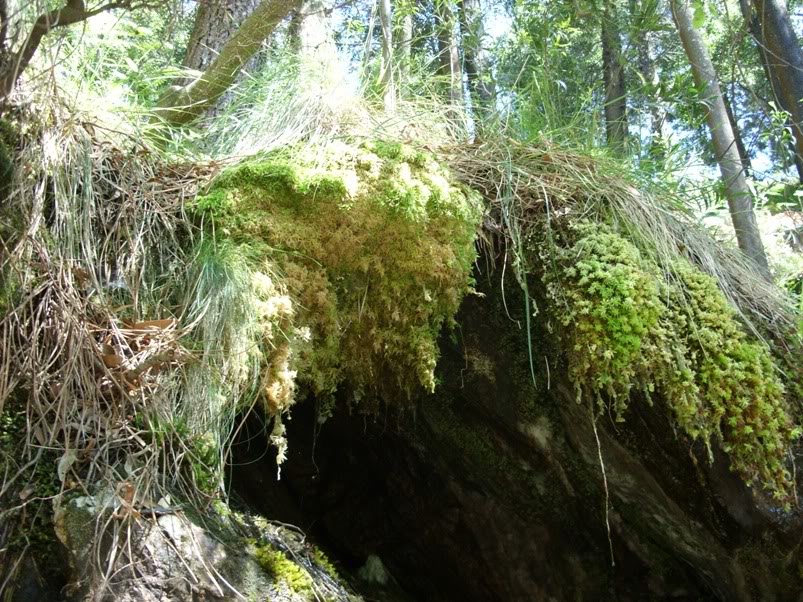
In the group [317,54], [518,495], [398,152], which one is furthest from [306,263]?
[518,495]

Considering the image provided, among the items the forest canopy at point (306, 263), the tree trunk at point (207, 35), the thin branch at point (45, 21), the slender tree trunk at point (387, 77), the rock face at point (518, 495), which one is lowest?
the rock face at point (518, 495)

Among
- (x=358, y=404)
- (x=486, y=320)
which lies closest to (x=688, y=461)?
(x=486, y=320)

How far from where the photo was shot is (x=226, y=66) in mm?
3209

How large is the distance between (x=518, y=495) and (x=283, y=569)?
159 cm

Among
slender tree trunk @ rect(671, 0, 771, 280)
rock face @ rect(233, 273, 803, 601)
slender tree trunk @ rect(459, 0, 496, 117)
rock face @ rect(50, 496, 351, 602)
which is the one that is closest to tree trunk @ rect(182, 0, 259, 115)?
slender tree trunk @ rect(459, 0, 496, 117)

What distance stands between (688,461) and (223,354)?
1922 millimetres

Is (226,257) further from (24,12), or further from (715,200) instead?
(715,200)

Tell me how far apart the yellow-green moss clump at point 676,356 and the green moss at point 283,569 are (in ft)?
4.06

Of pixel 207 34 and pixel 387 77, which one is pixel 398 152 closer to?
pixel 387 77

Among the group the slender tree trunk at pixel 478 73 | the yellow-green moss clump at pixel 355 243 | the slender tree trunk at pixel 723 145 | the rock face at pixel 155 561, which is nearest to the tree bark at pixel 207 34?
the slender tree trunk at pixel 478 73

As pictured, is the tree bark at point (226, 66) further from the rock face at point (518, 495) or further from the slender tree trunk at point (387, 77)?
the rock face at point (518, 495)

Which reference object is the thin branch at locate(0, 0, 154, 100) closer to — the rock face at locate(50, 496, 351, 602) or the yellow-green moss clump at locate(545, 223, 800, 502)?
the rock face at locate(50, 496, 351, 602)

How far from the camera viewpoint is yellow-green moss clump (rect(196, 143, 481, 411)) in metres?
2.57

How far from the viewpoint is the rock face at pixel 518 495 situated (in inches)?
112
